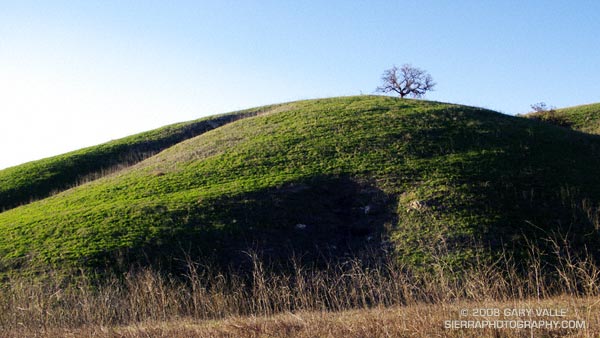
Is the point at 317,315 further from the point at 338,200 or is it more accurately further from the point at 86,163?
the point at 86,163

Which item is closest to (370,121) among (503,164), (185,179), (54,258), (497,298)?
(503,164)

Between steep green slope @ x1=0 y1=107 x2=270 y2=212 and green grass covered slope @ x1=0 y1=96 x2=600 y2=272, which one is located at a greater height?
steep green slope @ x1=0 y1=107 x2=270 y2=212

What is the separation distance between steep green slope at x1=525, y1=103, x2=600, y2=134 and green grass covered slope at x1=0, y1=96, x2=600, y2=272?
12.1 m

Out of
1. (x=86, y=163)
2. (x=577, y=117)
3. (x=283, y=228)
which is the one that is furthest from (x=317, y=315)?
(x=577, y=117)

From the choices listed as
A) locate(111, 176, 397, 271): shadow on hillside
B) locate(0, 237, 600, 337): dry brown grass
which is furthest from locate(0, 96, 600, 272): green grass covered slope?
locate(0, 237, 600, 337): dry brown grass

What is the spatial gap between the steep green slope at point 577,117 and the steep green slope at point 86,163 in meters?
27.9

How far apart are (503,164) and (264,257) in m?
14.0

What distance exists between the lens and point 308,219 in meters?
21.4

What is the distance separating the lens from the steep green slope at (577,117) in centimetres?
4324

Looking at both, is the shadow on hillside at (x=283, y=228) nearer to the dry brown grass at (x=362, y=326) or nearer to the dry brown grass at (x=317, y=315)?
the dry brown grass at (x=317, y=315)

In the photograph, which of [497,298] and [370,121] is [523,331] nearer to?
[497,298]

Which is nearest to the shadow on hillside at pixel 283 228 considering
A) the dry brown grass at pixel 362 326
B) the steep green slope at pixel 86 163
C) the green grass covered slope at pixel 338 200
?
the green grass covered slope at pixel 338 200

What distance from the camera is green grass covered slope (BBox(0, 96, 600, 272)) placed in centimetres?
1880

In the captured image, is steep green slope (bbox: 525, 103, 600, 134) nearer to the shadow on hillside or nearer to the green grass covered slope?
the green grass covered slope
